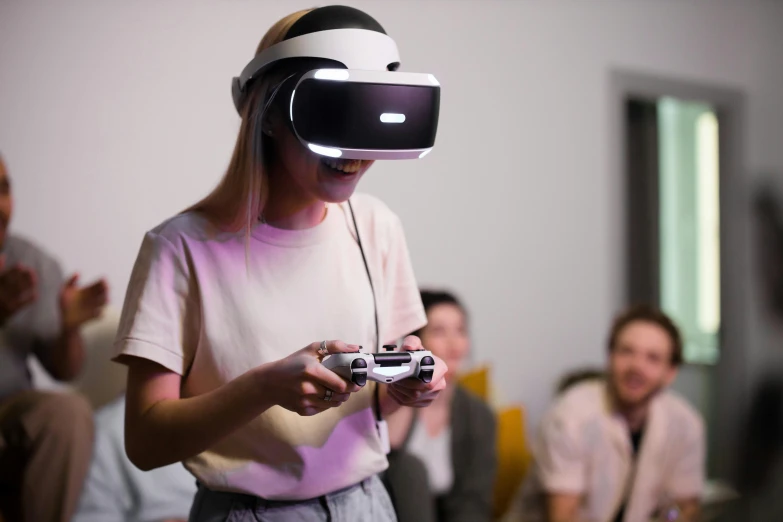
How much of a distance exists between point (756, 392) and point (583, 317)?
80 centimetres

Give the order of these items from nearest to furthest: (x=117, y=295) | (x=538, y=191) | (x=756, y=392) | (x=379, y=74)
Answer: (x=379, y=74)
(x=117, y=295)
(x=538, y=191)
(x=756, y=392)

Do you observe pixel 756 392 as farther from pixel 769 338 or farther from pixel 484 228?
pixel 484 228

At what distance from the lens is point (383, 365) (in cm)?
85

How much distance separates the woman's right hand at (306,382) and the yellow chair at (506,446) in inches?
55.8

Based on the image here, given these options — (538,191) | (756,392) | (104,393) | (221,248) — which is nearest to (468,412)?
(538,191)

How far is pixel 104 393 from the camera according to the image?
141 cm

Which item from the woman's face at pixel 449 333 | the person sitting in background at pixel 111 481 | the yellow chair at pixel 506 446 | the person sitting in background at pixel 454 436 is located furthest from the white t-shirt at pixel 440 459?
the person sitting in background at pixel 111 481

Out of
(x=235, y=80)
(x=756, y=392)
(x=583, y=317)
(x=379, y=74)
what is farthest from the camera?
(x=756, y=392)

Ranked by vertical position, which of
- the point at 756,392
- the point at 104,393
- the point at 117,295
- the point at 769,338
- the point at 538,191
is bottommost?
the point at 756,392

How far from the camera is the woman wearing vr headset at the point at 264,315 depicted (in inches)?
35.0

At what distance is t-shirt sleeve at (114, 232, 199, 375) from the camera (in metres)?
0.88

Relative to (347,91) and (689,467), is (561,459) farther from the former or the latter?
(347,91)

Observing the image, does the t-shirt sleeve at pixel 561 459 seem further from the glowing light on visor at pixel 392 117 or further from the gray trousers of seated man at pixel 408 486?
the glowing light on visor at pixel 392 117

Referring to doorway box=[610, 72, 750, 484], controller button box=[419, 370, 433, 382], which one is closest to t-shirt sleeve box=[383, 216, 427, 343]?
controller button box=[419, 370, 433, 382]
